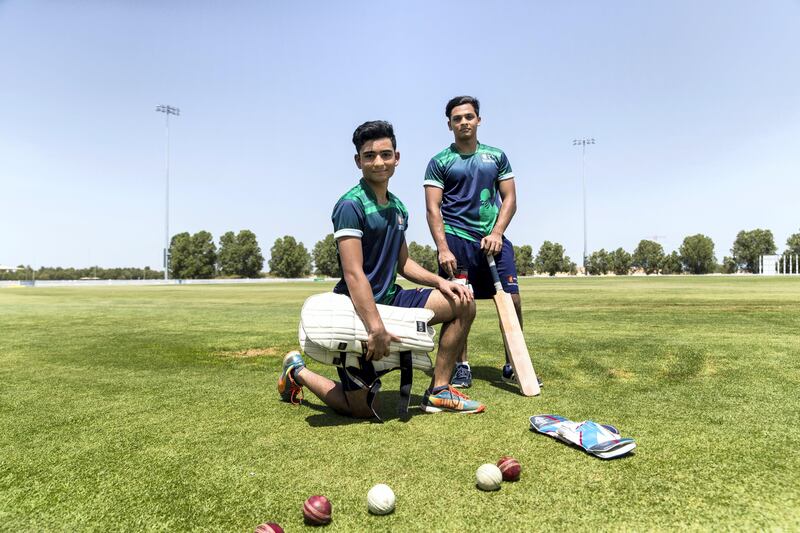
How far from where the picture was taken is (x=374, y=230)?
3535 mm

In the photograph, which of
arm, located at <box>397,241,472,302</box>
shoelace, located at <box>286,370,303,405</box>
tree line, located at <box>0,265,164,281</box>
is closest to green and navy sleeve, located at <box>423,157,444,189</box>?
arm, located at <box>397,241,472,302</box>

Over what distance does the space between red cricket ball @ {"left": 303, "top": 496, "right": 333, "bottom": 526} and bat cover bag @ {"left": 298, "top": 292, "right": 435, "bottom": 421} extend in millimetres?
1301

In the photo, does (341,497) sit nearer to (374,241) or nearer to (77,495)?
(77,495)

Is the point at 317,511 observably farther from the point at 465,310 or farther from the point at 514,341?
the point at 514,341

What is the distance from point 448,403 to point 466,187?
7.35ft

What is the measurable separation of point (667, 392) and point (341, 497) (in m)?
3.07

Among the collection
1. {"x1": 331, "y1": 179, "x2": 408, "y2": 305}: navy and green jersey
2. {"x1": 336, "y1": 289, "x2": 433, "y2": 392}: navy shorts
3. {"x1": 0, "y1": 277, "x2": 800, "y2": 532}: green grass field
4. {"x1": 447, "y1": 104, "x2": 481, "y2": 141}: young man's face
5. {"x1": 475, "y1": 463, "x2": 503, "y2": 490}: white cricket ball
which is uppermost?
{"x1": 447, "y1": 104, "x2": 481, "y2": 141}: young man's face

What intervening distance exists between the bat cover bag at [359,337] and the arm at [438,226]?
0.94 metres

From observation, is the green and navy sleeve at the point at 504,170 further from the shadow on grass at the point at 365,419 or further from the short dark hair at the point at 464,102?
the shadow on grass at the point at 365,419

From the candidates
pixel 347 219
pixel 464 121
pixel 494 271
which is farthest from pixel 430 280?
pixel 464 121

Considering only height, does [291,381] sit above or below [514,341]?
below

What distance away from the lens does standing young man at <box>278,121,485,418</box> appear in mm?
3316

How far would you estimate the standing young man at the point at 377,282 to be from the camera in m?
3.32

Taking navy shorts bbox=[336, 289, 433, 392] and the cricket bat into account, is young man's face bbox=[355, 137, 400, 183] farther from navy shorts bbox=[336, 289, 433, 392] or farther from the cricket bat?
the cricket bat
